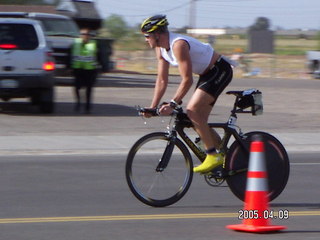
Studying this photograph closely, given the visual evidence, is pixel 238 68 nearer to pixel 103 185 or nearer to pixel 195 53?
pixel 103 185

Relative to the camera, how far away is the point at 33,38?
1769 centimetres

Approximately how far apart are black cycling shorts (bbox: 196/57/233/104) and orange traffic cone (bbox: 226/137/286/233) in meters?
1.13

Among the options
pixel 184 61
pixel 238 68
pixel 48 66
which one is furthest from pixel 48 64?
pixel 238 68

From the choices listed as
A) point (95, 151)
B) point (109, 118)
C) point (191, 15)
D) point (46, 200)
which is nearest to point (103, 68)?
point (109, 118)

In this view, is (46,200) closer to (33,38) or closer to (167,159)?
(167,159)

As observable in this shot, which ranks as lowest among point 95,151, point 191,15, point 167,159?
point 191,15

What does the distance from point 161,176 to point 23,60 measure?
9.69 m

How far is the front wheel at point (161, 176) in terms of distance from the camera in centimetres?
820

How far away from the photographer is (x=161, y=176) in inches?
326

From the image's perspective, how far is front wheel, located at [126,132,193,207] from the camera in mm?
8203

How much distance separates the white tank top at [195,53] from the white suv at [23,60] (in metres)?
9.60

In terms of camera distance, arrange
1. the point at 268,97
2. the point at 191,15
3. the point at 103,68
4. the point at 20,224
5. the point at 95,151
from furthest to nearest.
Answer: the point at 191,15, the point at 103,68, the point at 268,97, the point at 95,151, the point at 20,224

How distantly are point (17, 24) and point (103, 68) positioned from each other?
8.93 m

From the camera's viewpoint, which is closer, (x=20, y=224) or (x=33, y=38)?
(x=20, y=224)
